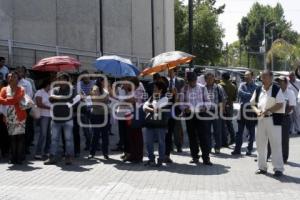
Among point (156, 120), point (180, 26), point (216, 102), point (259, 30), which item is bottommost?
point (156, 120)

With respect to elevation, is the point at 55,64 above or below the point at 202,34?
below

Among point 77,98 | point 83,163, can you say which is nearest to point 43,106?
point 77,98

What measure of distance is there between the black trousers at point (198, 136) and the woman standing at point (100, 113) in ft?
5.71

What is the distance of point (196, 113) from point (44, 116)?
10.3 feet

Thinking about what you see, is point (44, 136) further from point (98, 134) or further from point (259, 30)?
point (259, 30)

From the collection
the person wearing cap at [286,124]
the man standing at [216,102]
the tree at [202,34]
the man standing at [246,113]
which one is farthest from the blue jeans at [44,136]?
the tree at [202,34]

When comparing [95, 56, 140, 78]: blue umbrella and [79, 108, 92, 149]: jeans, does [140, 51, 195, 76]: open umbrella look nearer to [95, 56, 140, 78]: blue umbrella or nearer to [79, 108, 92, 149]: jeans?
[95, 56, 140, 78]: blue umbrella

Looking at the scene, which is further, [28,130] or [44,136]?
[28,130]

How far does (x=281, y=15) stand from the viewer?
105 meters

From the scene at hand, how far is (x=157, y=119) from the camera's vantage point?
10.8 m

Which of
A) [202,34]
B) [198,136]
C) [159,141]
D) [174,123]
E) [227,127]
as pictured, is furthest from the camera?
[202,34]

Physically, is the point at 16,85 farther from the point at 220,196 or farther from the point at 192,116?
the point at 220,196

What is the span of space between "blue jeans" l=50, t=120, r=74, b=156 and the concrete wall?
7386 mm

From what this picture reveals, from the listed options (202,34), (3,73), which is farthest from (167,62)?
(202,34)
